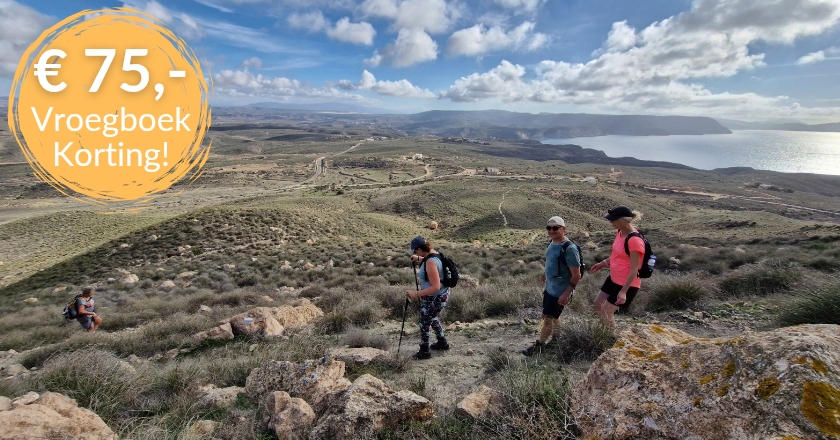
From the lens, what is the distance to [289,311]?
753cm

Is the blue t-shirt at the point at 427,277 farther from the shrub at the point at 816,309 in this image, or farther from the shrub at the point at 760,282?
the shrub at the point at 760,282

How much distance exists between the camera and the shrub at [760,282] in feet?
22.9

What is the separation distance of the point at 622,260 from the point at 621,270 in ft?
0.42

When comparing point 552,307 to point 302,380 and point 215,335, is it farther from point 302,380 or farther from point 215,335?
point 215,335

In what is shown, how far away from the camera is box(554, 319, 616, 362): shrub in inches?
172

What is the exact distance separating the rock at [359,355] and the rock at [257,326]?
2.14m

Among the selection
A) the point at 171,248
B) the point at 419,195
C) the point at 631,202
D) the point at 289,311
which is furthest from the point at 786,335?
the point at 631,202

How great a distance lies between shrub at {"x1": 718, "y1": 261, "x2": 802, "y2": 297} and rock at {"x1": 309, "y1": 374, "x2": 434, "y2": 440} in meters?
7.15

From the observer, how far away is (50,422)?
2686 millimetres

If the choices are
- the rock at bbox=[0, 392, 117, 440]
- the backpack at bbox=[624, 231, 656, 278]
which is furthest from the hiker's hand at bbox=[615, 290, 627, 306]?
the rock at bbox=[0, 392, 117, 440]

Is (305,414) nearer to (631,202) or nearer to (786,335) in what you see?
(786,335)

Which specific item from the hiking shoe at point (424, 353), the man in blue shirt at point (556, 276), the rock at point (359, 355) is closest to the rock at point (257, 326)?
the rock at point (359, 355)

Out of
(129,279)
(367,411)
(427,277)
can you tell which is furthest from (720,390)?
(129,279)

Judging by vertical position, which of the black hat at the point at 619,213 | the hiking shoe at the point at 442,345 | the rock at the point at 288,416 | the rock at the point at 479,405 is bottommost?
the hiking shoe at the point at 442,345
